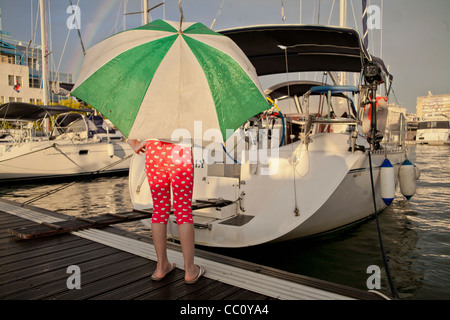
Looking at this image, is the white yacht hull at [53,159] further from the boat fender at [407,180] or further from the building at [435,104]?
the building at [435,104]

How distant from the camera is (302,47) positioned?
714 cm

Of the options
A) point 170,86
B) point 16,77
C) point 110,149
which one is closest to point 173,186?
point 170,86

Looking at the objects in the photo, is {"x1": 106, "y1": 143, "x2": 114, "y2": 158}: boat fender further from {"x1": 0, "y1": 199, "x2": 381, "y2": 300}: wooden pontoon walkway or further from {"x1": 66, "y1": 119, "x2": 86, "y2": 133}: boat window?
{"x1": 0, "y1": 199, "x2": 381, "y2": 300}: wooden pontoon walkway

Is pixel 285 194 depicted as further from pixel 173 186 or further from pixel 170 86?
pixel 170 86

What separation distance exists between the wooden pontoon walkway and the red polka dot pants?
61 cm

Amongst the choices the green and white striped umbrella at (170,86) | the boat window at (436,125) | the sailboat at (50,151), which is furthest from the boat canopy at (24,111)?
the boat window at (436,125)

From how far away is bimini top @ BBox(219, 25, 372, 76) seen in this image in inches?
237

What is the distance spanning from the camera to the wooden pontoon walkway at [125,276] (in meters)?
2.77

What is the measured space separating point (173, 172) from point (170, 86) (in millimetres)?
708

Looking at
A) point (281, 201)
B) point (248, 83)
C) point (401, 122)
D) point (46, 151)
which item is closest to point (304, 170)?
point (281, 201)

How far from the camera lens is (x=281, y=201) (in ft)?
16.2

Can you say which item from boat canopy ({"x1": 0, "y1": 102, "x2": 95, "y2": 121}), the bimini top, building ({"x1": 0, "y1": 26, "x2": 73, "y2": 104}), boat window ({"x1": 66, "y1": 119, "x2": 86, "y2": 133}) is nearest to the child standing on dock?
the bimini top
